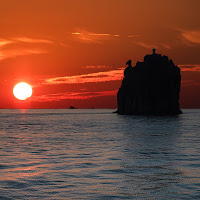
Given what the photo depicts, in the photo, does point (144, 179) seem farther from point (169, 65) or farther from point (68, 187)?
point (169, 65)

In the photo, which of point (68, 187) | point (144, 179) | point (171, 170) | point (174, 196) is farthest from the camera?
point (171, 170)

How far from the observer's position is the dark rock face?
18988 centimetres

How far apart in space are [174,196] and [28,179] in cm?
695

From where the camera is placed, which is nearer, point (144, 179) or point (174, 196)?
point (174, 196)

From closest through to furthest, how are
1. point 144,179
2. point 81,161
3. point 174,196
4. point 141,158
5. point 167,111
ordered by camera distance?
point 174,196
point 144,179
point 81,161
point 141,158
point 167,111

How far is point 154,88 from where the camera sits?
191375 mm

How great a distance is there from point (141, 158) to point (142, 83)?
171007 millimetres

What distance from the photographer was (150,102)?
19012 cm

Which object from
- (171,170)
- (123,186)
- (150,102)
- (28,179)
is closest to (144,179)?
(123,186)

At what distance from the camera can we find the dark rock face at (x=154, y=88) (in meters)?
190

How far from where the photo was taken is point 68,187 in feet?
48.2

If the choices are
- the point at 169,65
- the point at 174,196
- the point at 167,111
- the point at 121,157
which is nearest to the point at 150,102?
the point at 167,111

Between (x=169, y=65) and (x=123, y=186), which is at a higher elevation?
(x=169, y=65)

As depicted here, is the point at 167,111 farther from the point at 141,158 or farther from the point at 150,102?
the point at 141,158
